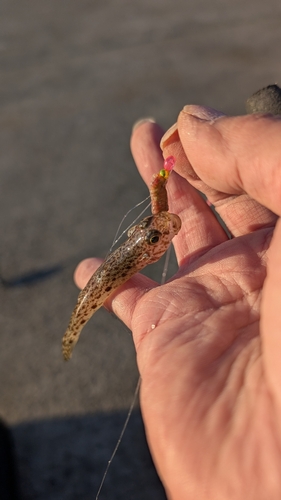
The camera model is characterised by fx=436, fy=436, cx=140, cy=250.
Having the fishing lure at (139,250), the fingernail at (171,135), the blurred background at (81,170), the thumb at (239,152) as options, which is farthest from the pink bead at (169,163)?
the blurred background at (81,170)

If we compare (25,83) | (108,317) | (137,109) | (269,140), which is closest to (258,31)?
(137,109)

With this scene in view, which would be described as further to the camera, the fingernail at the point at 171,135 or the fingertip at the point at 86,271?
the fingertip at the point at 86,271

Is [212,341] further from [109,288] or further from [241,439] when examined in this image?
[109,288]

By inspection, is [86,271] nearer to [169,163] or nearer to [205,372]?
[169,163]

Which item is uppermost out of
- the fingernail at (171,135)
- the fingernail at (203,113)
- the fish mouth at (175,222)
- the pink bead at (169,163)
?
the fingernail at (203,113)

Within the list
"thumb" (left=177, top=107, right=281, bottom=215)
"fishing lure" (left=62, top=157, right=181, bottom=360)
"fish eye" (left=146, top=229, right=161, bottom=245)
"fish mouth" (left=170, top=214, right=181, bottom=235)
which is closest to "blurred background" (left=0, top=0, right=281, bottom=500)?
"fishing lure" (left=62, top=157, right=181, bottom=360)

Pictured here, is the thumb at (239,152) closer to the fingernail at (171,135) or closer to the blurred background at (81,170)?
the fingernail at (171,135)
